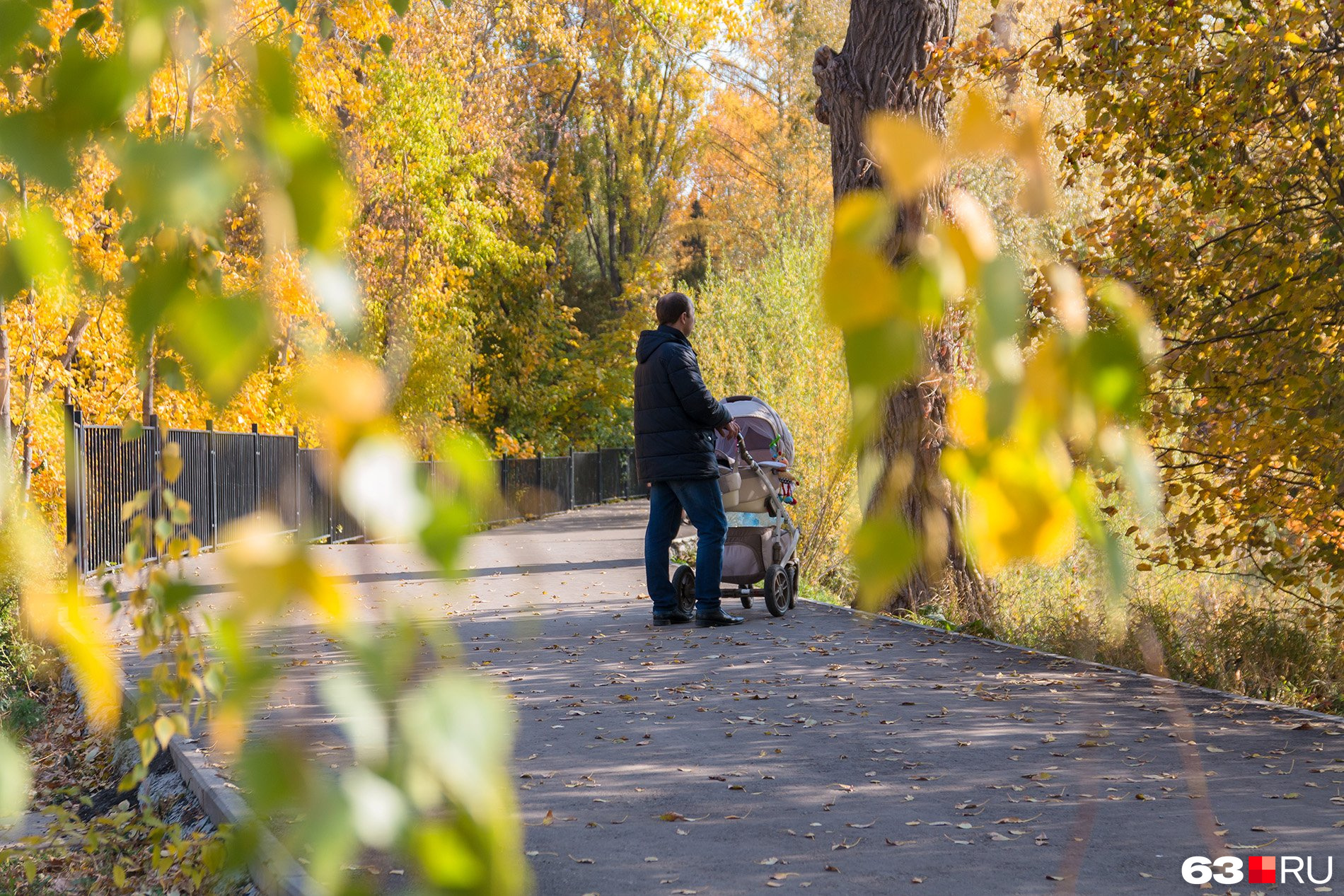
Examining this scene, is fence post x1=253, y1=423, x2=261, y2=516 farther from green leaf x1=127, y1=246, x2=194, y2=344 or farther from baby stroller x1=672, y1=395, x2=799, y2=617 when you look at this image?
green leaf x1=127, y1=246, x2=194, y2=344

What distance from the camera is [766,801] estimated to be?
4895 millimetres

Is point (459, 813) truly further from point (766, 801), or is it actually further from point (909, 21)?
point (909, 21)

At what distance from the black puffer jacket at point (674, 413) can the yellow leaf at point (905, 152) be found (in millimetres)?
8599

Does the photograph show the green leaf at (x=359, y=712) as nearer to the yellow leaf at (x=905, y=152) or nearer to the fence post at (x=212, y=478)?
the yellow leaf at (x=905, y=152)

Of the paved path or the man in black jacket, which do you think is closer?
the paved path

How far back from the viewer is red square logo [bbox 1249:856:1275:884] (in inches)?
154

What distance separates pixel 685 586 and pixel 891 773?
556 centimetres

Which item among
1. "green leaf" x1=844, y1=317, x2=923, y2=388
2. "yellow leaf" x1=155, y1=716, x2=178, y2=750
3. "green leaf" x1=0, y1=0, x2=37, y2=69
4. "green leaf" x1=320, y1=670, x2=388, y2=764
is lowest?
"yellow leaf" x1=155, y1=716, x2=178, y2=750

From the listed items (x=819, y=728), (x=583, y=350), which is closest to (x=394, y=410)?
(x=819, y=728)

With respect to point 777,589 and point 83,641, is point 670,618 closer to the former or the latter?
point 777,589

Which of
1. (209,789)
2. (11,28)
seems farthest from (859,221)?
(209,789)

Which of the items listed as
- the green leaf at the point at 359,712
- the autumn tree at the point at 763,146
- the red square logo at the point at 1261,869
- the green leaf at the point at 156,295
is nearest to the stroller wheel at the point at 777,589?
the red square logo at the point at 1261,869

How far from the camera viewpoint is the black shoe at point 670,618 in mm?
10086

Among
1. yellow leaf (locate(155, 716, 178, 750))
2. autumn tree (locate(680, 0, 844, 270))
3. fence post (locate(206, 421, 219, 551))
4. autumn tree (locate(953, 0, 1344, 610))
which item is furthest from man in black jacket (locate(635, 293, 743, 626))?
autumn tree (locate(680, 0, 844, 270))
